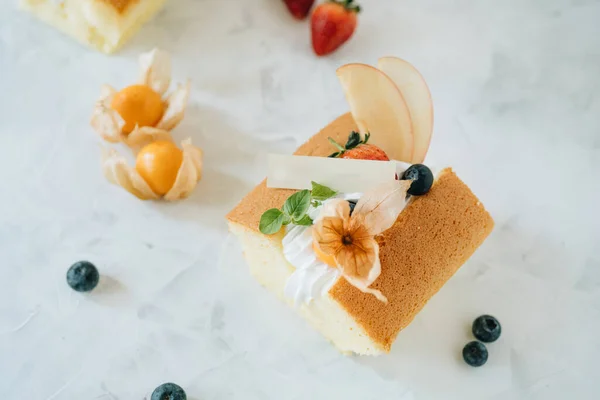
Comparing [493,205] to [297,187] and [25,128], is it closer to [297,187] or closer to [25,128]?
[297,187]

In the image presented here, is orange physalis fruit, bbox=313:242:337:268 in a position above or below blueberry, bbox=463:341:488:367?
above

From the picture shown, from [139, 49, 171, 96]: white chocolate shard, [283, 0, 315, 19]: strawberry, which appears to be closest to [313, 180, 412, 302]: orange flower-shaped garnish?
[139, 49, 171, 96]: white chocolate shard

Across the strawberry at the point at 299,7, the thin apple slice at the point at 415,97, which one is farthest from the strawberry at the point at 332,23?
the thin apple slice at the point at 415,97

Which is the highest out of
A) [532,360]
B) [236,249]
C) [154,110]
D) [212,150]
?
[154,110]

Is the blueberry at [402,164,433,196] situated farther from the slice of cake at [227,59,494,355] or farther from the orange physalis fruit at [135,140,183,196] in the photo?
the orange physalis fruit at [135,140,183,196]

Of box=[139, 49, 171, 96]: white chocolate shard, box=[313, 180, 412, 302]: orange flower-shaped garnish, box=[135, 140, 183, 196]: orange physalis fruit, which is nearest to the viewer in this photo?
box=[313, 180, 412, 302]: orange flower-shaped garnish

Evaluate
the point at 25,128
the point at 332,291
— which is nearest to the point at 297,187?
the point at 332,291

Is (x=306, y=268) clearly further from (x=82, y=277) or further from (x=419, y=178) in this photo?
(x=82, y=277)

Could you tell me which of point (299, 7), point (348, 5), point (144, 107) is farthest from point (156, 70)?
point (348, 5)
